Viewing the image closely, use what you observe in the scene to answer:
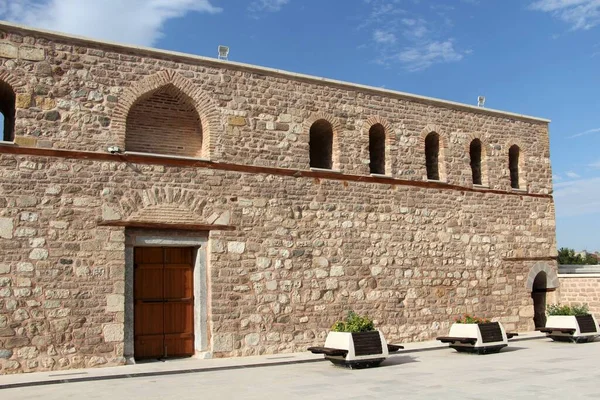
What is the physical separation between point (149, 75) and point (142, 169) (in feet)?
5.55

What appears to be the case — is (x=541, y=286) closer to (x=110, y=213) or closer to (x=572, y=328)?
(x=572, y=328)

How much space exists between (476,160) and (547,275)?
3397 mm

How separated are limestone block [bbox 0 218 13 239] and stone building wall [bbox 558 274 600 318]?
41.7ft

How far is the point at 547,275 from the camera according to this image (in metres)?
15.6

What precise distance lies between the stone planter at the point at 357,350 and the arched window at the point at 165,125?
14.1 ft

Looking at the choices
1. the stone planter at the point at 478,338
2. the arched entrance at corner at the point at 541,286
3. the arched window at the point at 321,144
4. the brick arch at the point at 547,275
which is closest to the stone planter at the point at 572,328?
the brick arch at the point at 547,275

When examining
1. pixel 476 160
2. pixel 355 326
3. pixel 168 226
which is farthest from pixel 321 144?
pixel 355 326

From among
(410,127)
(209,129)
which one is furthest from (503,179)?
(209,129)

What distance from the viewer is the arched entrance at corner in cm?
1543

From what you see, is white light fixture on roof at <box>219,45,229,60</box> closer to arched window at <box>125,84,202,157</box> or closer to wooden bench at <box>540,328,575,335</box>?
arched window at <box>125,84,202,157</box>

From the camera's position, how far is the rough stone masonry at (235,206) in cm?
→ 1002

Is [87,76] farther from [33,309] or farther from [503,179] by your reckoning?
[503,179]

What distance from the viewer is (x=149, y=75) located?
11078 millimetres

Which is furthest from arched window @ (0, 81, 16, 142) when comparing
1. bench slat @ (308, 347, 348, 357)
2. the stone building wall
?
the stone building wall
